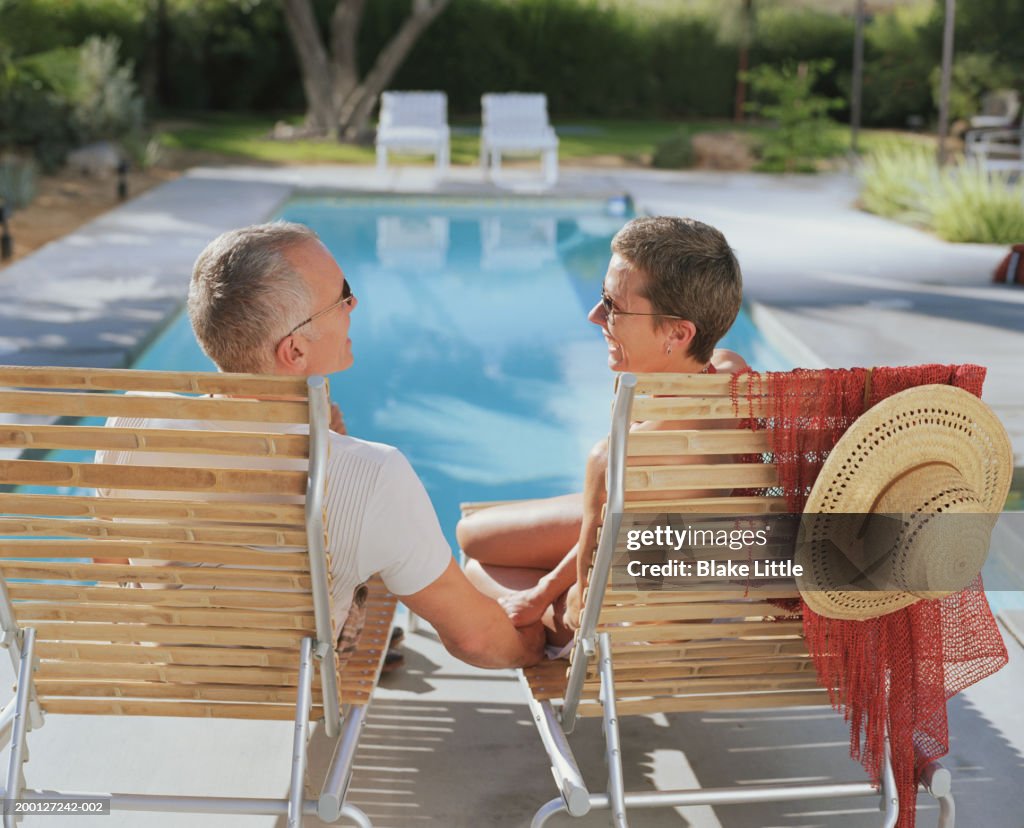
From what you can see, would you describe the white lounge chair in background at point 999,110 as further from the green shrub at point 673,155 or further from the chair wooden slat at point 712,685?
the chair wooden slat at point 712,685

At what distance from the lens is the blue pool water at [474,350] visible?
5395 mm

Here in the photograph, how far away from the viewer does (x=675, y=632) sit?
6.68 ft

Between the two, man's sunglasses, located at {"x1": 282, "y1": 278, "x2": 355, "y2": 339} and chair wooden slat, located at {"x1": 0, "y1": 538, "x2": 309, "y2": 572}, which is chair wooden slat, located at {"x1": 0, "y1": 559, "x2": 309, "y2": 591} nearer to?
chair wooden slat, located at {"x1": 0, "y1": 538, "x2": 309, "y2": 572}

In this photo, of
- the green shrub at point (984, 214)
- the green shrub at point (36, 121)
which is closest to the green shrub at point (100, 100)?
the green shrub at point (36, 121)

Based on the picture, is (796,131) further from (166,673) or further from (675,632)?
(166,673)

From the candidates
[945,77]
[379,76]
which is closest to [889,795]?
[945,77]

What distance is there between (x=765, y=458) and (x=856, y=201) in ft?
31.7

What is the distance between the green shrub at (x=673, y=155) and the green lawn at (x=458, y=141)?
519 mm

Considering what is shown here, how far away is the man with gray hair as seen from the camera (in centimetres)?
192

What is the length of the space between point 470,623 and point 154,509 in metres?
0.59

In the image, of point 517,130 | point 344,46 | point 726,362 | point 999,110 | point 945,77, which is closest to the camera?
point 726,362

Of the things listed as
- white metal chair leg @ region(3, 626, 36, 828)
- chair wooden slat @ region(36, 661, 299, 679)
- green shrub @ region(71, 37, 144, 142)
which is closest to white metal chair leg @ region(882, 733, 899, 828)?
chair wooden slat @ region(36, 661, 299, 679)

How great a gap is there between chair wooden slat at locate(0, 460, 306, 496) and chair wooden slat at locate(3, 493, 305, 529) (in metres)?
0.03

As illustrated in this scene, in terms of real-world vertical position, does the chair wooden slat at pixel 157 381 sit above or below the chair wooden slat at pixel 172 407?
above
